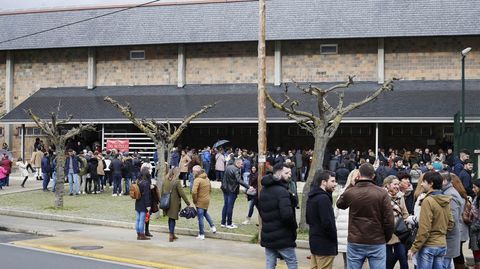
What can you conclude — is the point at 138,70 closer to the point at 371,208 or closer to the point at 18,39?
the point at 18,39

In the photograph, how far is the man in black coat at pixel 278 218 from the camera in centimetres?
920

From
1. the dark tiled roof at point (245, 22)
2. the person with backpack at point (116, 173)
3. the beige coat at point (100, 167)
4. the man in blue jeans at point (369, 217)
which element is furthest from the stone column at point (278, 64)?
the man in blue jeans at point (369, 217)

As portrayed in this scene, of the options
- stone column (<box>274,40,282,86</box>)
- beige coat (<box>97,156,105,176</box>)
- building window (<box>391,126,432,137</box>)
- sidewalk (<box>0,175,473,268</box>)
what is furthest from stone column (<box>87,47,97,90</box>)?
sidewalk (<box>0,175,473,268</box>)

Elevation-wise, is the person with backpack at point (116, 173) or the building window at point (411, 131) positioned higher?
the building window at point (411, 131)

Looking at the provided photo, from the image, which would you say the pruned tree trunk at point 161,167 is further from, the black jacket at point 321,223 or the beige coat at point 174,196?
the black jacket at point 321,223

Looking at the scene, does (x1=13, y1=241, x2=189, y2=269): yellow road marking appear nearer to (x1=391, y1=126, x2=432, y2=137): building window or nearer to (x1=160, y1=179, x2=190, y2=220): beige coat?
(x1=160, y1=179, x2=190, y2=220): beige coat

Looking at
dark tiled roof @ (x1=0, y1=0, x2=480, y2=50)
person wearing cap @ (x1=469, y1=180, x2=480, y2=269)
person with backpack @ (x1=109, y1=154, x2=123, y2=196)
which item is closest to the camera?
person wearing cap @ (x1=469, y1=180, x2=480, y2=269)

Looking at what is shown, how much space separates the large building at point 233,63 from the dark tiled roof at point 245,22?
60 mm

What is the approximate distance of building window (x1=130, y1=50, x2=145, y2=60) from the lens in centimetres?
3819

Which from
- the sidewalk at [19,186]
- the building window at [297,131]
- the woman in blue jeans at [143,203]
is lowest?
the sidewalk at [19,186]

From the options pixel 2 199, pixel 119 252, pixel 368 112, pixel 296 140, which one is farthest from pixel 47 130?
pixel 296 140

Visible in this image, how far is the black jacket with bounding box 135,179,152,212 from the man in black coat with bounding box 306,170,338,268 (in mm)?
7203

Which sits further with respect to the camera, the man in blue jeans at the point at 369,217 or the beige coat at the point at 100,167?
the beige coat at the point at 100,167

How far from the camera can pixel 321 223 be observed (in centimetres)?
890
